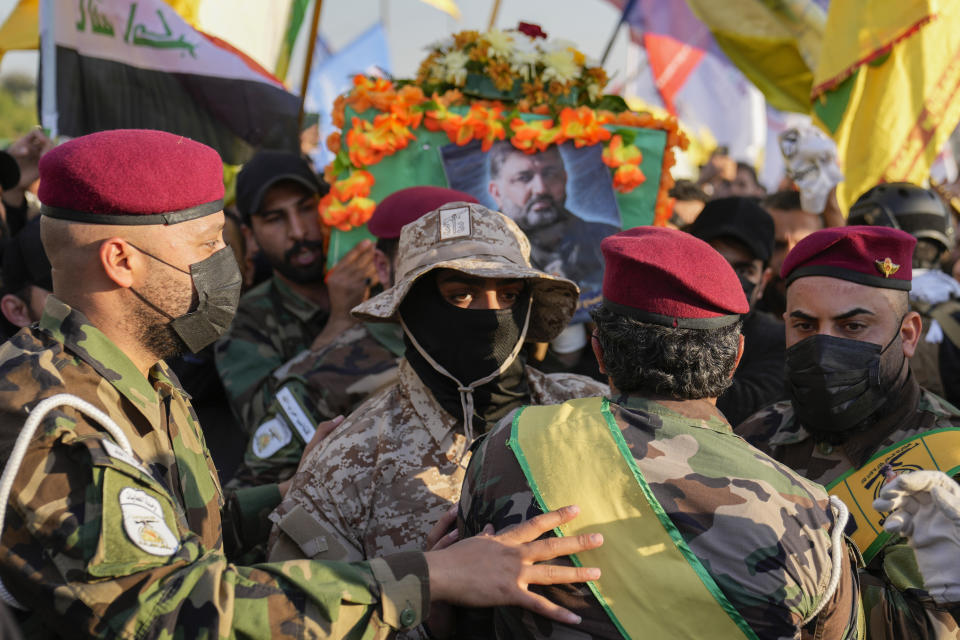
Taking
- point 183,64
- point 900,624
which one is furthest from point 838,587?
point 183,64

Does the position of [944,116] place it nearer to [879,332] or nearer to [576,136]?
[576,136]

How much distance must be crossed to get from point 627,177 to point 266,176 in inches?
78.8

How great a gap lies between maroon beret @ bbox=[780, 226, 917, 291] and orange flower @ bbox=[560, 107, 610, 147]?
1.55 m

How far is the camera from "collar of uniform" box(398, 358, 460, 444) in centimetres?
301

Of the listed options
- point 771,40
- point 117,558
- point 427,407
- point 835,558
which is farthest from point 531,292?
point 771,40

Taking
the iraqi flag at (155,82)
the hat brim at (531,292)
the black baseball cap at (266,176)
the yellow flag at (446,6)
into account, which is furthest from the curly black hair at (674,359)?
the yellow flag at (446,6)

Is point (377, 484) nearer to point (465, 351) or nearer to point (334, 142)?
point (465, 351)

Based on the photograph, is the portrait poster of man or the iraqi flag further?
the iraqi flag

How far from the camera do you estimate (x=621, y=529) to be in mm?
1996

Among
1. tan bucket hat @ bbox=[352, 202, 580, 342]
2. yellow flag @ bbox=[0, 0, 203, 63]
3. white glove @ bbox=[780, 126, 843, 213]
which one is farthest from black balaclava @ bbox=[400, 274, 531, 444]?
yellow flag @ bbox=[0, 0, 203, 63]

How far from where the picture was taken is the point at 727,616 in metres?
1.91

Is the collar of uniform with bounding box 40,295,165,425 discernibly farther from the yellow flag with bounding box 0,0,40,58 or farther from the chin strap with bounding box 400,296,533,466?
the yellow flag with bounding box 0,0,40,58

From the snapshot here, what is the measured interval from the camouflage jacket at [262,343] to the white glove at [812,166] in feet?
10.2

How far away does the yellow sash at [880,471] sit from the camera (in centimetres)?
263
